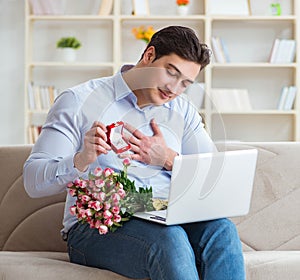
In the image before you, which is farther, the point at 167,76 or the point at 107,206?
the point at 167,76

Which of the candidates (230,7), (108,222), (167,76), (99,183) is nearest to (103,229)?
(108,222)

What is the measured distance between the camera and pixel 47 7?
513 centimetres

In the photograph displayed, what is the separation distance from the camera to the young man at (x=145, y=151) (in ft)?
6.00

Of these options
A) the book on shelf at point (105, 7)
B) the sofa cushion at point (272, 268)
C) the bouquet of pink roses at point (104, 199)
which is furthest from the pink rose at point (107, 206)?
the book on shelf at point (105, 7)

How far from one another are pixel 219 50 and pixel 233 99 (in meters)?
0.39

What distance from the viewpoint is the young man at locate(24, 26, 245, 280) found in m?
1.83

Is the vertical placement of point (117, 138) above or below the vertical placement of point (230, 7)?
below

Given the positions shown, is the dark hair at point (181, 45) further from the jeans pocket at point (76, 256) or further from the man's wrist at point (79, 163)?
the jeans pocket at point (76, 256)

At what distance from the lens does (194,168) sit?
1844 mm

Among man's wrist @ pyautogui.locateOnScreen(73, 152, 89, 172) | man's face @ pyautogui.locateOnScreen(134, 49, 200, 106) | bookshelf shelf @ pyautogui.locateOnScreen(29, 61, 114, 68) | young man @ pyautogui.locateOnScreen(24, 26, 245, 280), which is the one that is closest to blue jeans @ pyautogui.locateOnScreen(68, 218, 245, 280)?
young man @ pyautogui.locateOnScreen(24, 26, 245, 280)

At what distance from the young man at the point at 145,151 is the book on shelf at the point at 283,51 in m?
3.13

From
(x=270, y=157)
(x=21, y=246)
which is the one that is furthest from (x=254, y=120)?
(x=21, y=246)

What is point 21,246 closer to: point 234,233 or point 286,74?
point 234,233

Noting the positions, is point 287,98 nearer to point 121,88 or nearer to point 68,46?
point 68,46
